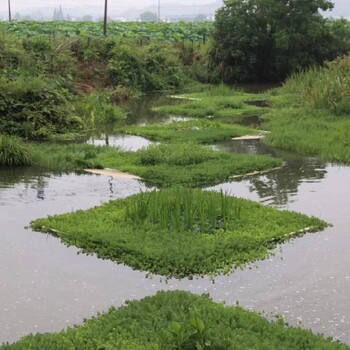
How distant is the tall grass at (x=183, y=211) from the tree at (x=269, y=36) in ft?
58.7

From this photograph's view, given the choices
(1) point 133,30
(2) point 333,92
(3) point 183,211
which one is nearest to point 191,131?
(2) point 333,92

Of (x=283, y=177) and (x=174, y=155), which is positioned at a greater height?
(x=174, y=155)

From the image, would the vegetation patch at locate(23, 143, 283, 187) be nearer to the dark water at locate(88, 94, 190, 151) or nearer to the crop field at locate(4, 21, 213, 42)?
the dark water at locate(88, 94, 190, 151)

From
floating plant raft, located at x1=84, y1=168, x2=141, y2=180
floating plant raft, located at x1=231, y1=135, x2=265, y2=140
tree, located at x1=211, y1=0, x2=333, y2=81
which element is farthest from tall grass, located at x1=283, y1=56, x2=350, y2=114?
tree, located at x1=211, y1=0, x2=333, y2=81

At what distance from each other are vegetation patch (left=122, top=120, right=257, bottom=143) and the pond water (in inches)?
170

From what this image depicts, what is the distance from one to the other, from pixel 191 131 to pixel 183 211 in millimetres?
6528

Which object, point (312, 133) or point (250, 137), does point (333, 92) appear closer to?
point (312, 133)

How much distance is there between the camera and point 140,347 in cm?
454

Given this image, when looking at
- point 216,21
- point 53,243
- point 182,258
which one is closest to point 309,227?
point 182,258

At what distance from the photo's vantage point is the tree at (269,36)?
24594 mm

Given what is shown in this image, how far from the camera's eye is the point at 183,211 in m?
7.36

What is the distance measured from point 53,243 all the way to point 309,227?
9.36ft

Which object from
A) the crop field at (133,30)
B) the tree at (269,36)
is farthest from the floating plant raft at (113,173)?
the crop field at (133,30)

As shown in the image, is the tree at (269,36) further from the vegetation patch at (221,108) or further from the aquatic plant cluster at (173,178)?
the vegetation patch at (221,108)
